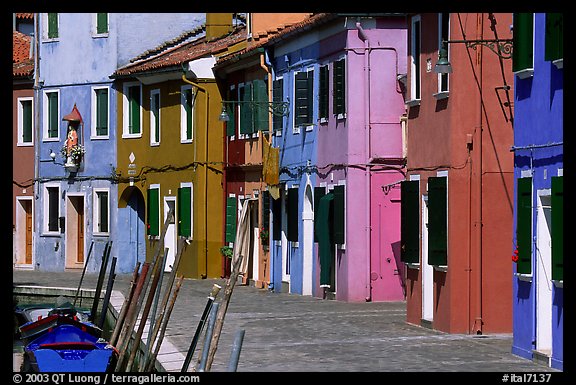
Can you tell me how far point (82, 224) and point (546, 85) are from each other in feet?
102

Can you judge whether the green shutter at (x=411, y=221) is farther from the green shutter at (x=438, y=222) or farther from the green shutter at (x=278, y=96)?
the green shutter at (x=278, y=96)

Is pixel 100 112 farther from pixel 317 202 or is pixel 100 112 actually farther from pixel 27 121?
pixel 317 202

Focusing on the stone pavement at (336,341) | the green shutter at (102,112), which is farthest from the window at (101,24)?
the stone pavement at (336,341)

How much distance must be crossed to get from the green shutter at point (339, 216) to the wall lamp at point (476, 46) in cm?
865

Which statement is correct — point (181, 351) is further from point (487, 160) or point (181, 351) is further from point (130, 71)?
point (130, 71)

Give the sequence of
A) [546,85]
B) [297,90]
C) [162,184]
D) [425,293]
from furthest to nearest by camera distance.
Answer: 1. [162,184]
2. [297,90]
3. [425,293]
4. [546,85]

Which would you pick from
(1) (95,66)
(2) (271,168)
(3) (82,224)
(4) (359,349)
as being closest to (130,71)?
(1) (95,66)

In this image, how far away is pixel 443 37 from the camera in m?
24.7

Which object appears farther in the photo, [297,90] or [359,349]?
[297,90]

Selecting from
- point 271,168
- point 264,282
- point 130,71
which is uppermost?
point 130,71

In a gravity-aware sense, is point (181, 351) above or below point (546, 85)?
below

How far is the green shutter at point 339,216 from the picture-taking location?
106ft

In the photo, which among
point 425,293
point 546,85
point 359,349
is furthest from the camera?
point 425,293

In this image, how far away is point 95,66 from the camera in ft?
157
